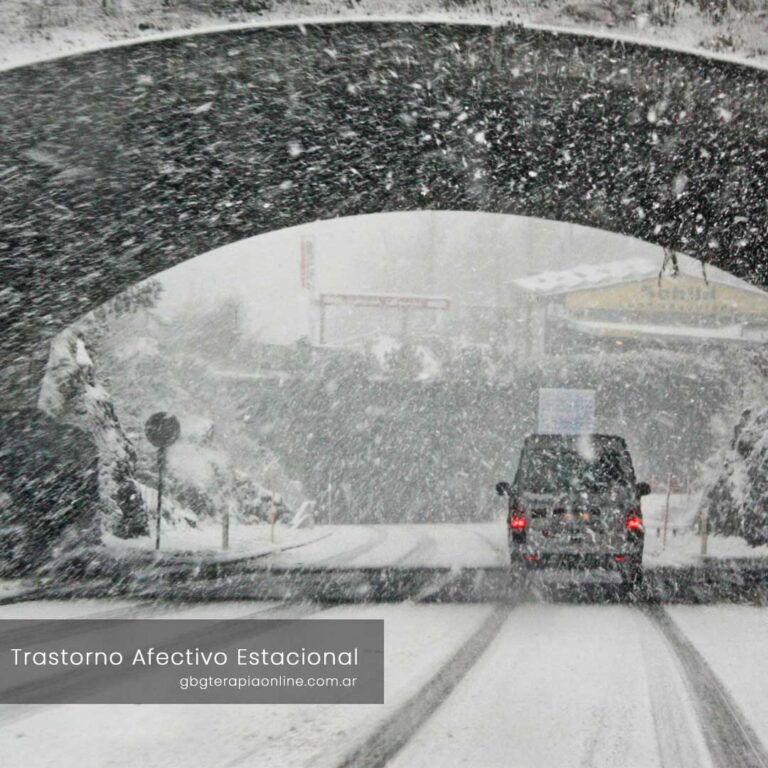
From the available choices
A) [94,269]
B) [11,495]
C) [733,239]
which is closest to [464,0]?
[733,239]

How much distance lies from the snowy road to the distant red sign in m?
34.3

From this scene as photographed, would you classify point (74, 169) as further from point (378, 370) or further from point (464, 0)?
point (378, 370)

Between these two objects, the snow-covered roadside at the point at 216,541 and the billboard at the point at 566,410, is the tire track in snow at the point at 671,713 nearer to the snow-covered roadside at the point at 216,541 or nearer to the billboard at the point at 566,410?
the snow-covered roadside at the point at 216,541

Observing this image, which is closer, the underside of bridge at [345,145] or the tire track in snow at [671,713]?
the tire track in snow at [671,713]

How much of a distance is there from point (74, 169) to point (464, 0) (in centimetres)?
398

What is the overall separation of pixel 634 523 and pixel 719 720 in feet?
24.6

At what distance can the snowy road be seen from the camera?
4.61m

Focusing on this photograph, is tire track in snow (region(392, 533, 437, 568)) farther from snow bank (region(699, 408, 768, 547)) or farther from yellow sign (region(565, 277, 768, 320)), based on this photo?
yellow sign (region(565, 277, 768, 320))

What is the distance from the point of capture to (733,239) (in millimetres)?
11875

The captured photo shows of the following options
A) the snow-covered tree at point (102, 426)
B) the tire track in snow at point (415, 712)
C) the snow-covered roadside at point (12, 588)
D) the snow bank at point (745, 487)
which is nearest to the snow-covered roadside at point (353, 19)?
the tire track in snow at point (415, 712)

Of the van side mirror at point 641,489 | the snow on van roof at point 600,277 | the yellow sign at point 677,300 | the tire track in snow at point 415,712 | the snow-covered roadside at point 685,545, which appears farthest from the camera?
the yellow sign at point 677,300

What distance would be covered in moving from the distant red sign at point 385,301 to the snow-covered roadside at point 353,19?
113 ft

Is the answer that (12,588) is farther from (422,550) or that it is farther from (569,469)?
(422,550)

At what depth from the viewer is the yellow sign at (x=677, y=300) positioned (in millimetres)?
38531
